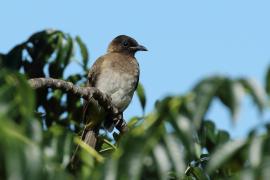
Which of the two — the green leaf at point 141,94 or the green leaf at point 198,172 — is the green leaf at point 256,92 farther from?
the green leaf at point 141,94

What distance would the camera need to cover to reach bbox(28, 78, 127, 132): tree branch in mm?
5355

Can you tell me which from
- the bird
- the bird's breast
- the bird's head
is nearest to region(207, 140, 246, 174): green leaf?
the bird

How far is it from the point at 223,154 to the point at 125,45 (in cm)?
830

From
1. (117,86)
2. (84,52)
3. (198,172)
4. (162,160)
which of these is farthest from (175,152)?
(117,86)

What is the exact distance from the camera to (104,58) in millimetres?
10141

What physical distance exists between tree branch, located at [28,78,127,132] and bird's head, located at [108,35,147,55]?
11.8 ft

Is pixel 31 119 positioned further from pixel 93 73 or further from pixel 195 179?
pixel 93 73

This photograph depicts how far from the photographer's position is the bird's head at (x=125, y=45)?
1110cm

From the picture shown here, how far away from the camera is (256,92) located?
9.73 ft

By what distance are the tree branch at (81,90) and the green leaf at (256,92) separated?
2359 millimetres

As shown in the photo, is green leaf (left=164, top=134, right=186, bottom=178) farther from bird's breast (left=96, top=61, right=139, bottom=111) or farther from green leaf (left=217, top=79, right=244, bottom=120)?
bird's breast (left=96, top=61, right=139, bottom=111)

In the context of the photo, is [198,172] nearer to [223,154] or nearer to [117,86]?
[223,154]

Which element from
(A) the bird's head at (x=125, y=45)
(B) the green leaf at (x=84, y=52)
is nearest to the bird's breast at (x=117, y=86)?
(A) the bird's head at (x=125, y=45)

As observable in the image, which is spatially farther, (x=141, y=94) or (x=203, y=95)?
(x=141, y=94)
